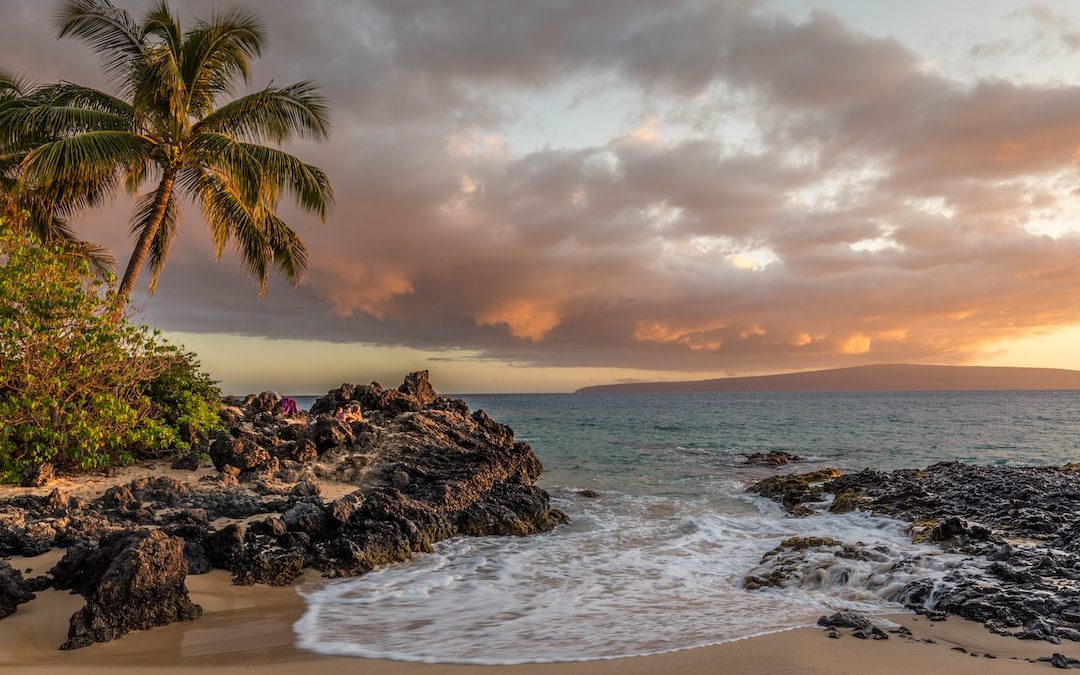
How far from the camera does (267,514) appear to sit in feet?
37.3

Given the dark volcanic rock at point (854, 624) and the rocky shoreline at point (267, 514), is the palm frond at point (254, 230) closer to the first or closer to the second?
the rocky shoreline at point (267, 514)

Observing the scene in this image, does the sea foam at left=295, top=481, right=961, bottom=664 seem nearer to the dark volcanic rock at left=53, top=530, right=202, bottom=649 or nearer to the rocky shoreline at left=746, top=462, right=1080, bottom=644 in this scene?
the rocky shoreline at left=746, top=462, right=1080, bottom=644

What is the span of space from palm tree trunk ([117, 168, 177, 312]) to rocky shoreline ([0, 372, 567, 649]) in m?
4.66

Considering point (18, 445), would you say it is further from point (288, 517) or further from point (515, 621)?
point (515, 621)

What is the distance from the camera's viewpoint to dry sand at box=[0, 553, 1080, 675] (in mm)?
5199

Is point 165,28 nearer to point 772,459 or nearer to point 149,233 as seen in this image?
point 149,233

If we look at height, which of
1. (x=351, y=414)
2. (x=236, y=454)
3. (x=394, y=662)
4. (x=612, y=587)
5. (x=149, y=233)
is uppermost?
(x=149, y=233)

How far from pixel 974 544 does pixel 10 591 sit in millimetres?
13244

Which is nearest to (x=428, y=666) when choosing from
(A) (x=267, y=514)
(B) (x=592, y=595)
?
(B) (x=592, y=595)

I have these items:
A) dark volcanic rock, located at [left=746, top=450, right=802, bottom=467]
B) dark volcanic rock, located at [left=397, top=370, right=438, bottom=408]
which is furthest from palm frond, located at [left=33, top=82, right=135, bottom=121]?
dark volcanic rock, located at [left=746, top=450, right=802, bottom=467]

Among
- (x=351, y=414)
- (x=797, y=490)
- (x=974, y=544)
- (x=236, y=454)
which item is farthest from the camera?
(x=351, y=414)

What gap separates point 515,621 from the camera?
23.0ft

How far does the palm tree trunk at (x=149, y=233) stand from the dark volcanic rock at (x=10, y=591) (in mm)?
11032

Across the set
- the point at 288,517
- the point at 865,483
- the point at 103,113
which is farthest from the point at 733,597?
the point at 103,113
